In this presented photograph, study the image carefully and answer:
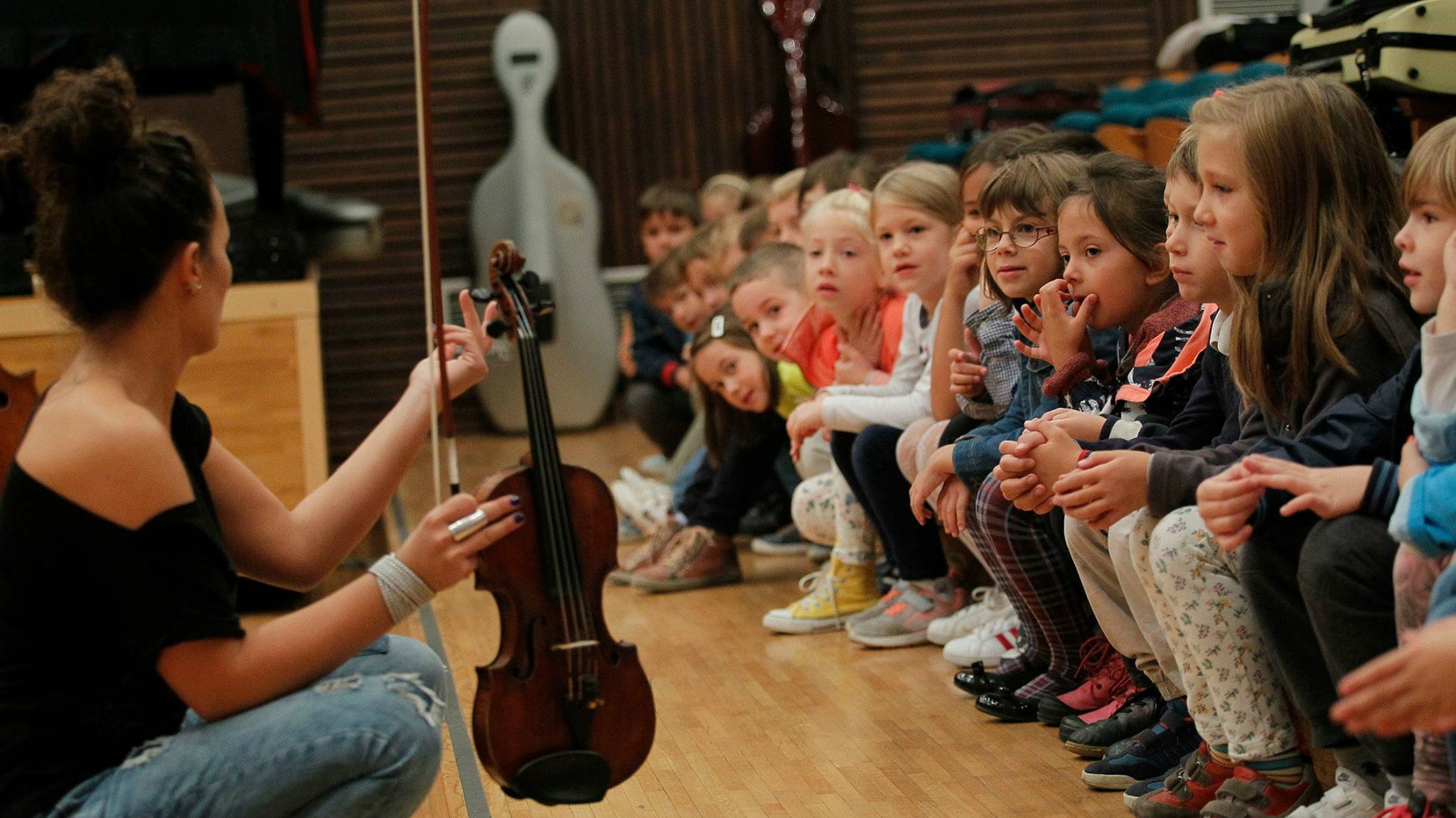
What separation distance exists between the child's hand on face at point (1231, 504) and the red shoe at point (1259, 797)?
34 centimetres

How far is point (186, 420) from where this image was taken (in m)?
1.67

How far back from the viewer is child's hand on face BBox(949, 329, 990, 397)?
261cm

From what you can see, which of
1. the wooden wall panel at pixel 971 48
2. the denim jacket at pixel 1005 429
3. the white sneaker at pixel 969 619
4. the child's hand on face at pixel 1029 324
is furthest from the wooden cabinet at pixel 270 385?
the wooden wall panel at pixel 971 48

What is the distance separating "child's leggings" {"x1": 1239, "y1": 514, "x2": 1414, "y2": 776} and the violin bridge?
0.74 metres

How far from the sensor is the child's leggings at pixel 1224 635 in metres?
1.81

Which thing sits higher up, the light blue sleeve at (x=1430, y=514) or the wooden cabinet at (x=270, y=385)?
the light blue sleeve at (x=1430, y=514)

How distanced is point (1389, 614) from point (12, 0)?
126 inches

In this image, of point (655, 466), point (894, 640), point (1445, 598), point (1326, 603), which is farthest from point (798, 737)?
point (655, 466)

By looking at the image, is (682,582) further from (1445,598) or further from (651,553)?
(1445,598)

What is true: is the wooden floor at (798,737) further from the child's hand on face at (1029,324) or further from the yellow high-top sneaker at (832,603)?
the child's hand on face at (1029,324)

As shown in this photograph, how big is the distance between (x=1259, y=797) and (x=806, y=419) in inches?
53.1

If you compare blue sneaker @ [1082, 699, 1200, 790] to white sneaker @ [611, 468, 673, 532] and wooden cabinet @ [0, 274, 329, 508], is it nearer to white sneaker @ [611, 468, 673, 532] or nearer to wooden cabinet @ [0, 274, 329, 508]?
white sneaker @ [611, 468, 673, 532]

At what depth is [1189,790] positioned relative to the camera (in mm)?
1880

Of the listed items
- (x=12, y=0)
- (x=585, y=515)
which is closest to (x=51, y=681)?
(x=585, y=515)
